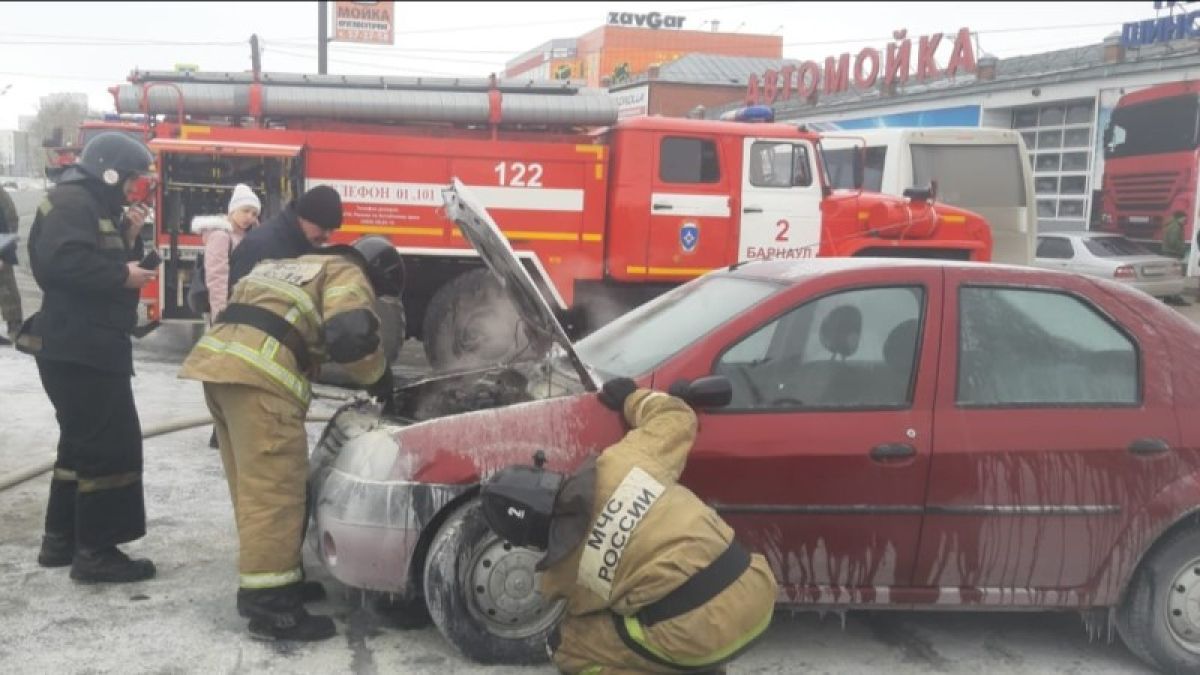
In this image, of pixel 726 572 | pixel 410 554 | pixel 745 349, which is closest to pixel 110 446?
pixel 410 554

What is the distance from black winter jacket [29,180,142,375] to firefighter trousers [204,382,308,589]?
752 mm

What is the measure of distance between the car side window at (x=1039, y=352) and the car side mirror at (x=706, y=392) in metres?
0.94

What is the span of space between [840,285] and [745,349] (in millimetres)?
447

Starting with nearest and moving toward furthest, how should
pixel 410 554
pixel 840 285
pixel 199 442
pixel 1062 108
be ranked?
pixel 410 554 < pixel 840 285 < pixel 199 442 < pixel 1062 108

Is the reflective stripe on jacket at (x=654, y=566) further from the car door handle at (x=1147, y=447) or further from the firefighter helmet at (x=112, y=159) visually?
the firefighter helmet at (x=112, y=159)

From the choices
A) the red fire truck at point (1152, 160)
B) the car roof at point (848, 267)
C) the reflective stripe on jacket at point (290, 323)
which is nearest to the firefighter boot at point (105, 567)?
the reflective stripe on jacket at point (290, 323)

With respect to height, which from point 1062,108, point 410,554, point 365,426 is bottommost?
point 410,554

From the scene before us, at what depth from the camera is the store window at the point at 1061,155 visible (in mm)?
22688

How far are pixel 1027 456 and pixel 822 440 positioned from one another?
74 cm

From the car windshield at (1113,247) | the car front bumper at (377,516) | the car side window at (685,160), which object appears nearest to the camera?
the car front bumper at (377,516)

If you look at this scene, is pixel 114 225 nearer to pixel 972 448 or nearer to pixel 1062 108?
pixel 972 448

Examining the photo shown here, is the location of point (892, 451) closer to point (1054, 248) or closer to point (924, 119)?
point (1054, 248)

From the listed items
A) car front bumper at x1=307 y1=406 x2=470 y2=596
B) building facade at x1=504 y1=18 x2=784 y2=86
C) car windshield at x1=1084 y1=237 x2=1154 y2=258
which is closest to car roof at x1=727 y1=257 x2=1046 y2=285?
car front bumper at x1=307 y1=406 x2=470 y2=596

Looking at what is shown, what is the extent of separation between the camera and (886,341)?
406 cm
